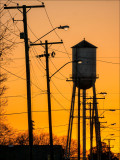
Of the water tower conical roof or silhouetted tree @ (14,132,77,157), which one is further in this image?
silhouetted tree @ (14,132,77,157)

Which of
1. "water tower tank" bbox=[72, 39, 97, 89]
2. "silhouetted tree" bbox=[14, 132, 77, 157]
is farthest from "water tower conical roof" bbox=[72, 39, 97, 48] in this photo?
"silhouetted tree" bbox=[14, 132, 77, 157]

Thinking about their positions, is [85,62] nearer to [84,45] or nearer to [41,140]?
[84,45]

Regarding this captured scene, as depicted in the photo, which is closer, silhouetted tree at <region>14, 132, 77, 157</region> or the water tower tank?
the water tower tank

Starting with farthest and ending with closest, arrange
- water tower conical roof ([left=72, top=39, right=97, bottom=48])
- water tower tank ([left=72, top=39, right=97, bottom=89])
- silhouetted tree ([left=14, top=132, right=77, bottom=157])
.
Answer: silhouetted tree ([left=14, top=132, right=77, bottom=157]) < water tower conical roof ([left=72, top=39, right=97, bottom=48]) < water tower tank ([left=72, top=39, right=97, bottom=89])

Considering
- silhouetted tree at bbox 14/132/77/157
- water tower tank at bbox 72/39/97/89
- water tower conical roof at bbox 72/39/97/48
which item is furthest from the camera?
silhouetted tree at bbox 14/132/77/157

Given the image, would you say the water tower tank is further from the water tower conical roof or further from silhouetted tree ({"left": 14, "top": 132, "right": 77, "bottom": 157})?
silhouetted tree ({"left": 14, "top": 132, "right": 77, "bottom": 157})

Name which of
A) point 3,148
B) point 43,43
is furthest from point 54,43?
point 3,148

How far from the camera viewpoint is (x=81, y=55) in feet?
197

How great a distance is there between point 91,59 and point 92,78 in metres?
2.14

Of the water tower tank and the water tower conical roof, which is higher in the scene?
the water tower conical roof

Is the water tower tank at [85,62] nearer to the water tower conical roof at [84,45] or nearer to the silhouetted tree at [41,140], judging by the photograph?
the water tower conical roof at [84,45]

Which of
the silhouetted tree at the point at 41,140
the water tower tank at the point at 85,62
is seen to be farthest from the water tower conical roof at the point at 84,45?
the silhouetted tree at the point at 41,140

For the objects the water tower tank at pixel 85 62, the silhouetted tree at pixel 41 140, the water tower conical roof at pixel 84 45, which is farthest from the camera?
the silhouetted tree at pixel 41 140

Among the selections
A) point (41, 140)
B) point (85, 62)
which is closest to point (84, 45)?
point (85, 62)
